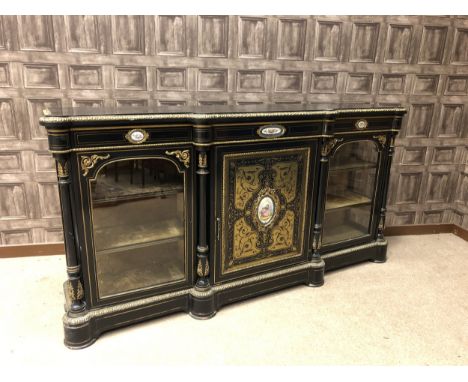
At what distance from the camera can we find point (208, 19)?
2525mm

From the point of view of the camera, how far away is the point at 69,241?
189 centimetres

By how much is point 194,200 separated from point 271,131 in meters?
0.56

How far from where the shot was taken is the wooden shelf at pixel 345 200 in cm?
268

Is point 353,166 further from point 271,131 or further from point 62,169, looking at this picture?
point 62,169

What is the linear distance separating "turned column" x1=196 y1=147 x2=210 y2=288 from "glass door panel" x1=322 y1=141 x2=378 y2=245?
90 cm

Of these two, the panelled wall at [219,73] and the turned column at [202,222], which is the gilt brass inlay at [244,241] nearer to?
the turned column at [202,222]

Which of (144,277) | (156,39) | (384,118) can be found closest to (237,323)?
(144,277)

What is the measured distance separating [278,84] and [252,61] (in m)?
0.25

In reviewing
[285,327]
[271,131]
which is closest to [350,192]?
[271,131]

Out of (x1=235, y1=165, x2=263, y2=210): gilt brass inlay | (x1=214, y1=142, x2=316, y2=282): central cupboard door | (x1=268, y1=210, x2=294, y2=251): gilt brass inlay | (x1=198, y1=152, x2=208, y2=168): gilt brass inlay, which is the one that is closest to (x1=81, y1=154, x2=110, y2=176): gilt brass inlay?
(x1=198, y1=152, x2=208, y2=168): gilt brass inlay

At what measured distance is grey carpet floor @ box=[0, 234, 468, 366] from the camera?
6.30 ft

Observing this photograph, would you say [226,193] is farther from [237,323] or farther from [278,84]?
[278,84]

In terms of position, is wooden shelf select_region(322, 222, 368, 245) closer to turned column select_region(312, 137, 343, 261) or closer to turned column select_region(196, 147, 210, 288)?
turned column select_region(312, 137, 343, 261)

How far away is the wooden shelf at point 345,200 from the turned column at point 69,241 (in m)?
1.58
